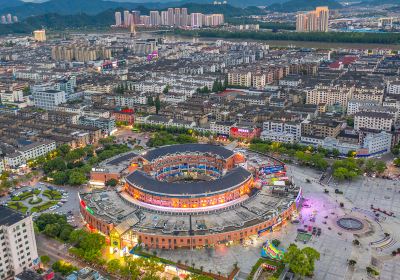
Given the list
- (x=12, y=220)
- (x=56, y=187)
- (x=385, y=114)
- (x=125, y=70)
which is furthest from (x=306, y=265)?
(x=125, y=70)

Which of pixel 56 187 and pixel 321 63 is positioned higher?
pixel 321 63

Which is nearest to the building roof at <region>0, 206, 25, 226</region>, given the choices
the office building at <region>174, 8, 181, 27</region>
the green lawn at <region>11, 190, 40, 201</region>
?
the green lawn at <region>11, 190, 40, 201</region>

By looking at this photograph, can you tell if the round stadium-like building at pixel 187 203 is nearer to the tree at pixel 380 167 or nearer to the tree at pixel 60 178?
the tree at pixel 60 178

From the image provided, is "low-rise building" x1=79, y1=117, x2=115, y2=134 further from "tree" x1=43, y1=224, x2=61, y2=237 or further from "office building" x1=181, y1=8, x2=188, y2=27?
A: "office building" x1=181, y1=8, x2=188, y2=27

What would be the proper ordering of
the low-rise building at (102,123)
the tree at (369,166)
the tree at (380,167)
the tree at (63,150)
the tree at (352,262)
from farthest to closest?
the low-rise building at (102,123) < the tree at (63,150) < the tree at (369,166) < the tree at (380,167) < the tree at (352,262)

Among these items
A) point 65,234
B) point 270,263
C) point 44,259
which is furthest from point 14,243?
point 270,263

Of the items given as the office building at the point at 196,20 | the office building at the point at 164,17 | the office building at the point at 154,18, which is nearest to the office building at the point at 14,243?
the office building at the point at 196,20

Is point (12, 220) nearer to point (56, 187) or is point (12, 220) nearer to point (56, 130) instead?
point (56, 187)
